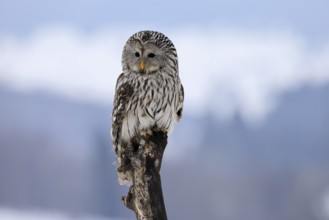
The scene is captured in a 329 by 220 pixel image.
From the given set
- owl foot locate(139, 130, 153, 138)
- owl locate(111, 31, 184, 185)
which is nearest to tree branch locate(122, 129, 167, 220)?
owl foot locate(139, 130, 153, 138)

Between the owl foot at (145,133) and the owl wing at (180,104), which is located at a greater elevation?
the owl wing at (180,104)

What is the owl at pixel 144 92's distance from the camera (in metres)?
4.62

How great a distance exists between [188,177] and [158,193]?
7979mm

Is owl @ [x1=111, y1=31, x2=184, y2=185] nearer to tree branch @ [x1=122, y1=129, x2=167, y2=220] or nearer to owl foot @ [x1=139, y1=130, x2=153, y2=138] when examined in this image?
owl foot @ [x1=139, y1=130, x2=153, y2=138]

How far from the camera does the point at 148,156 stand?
413cm

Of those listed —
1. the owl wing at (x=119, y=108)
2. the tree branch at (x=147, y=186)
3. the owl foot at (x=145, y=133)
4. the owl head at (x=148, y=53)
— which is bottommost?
the tree branch at (x=147, y=186)

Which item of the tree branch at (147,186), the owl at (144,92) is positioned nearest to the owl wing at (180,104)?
the owl at (144,92)

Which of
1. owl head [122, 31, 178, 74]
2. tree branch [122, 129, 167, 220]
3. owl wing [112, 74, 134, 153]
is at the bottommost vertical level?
tree branch [122, 129, 167, 220]

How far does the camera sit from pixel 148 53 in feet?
15.3

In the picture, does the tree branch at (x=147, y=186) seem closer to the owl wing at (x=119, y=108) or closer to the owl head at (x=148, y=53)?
the owl wing at (x=119, y=108)

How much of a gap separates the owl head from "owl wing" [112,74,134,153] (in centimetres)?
13

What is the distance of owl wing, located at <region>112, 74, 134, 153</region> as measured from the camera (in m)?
4.64

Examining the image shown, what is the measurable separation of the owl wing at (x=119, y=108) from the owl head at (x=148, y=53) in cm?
13

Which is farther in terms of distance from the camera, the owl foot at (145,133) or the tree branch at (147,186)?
the owl foot at (145,133)
